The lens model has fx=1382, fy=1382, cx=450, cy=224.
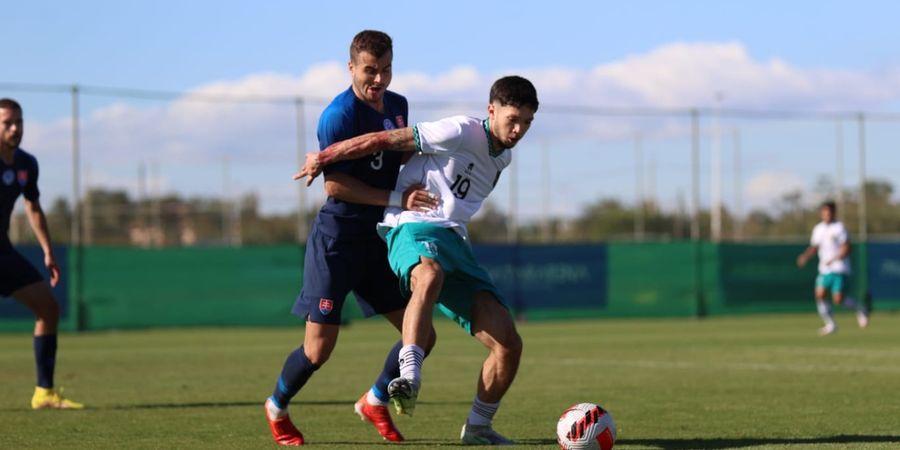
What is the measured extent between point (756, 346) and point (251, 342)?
25.4 ft

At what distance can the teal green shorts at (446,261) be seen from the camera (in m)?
7.37

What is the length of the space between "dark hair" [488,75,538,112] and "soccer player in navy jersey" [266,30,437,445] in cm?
66

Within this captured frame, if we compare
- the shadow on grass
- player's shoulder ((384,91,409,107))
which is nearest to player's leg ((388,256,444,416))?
player's shoulder ((384,91,409,107))

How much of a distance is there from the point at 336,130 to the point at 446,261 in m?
0.98

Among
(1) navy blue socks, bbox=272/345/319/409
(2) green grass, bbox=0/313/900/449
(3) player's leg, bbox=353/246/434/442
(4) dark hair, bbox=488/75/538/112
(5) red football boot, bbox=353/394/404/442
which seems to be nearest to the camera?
(4) dark hair, bbox=488/75/538/112

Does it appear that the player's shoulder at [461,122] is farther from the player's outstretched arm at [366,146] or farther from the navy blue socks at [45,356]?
the navy blue socks at [45,356]

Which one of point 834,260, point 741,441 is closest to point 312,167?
point 741,441

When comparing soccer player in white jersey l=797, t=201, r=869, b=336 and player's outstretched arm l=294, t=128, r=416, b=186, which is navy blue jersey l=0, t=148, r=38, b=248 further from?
soccer player in white jersey l=797, t=201, r=869, b=336

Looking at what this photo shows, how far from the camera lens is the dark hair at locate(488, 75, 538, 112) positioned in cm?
734

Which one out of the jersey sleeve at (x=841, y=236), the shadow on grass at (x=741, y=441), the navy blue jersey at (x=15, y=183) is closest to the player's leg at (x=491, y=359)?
the shadow on grass at (x=741, y=441)

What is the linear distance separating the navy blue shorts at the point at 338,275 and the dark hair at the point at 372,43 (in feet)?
3.50

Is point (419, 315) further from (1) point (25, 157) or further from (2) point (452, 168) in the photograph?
(1) point (25, 157)

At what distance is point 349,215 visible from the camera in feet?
25.8

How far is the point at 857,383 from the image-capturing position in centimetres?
1196
